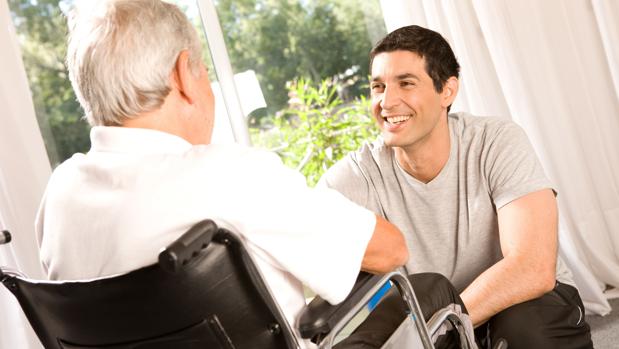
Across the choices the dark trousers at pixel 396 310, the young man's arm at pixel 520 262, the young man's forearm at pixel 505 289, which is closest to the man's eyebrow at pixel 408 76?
the young man's arm at pixel 520 262

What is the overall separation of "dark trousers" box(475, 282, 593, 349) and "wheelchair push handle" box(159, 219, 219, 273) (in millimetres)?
1169

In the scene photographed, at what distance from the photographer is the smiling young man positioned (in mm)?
2082

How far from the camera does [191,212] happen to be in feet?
4.07

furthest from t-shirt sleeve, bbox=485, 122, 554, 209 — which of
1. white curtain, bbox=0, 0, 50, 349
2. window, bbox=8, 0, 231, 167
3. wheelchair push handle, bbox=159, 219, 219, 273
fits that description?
white curtain, bbox=0, 0, 50, 349

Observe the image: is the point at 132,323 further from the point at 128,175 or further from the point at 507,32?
the point at 507,32

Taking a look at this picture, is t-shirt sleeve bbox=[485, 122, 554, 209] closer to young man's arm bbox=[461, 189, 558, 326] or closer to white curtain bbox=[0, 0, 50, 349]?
young man's arm bbox=[461, 189, 558, 326]

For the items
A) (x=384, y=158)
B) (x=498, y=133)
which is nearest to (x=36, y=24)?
(x=384, y=158)

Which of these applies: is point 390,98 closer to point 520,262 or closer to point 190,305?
point 520,262

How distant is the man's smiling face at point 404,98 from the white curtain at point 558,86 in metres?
0.88

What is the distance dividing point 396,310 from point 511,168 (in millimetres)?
634

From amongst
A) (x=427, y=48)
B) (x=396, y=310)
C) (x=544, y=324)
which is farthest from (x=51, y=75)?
(x=544, y=324)

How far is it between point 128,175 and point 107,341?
29cm

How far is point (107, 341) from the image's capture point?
1337 millimetres

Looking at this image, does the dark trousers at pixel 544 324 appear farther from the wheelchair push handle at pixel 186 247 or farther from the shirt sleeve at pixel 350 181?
the wheelchair push handle at pixel 186 247
